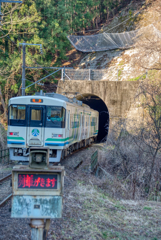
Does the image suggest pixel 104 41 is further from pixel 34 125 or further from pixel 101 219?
pixel 101 219

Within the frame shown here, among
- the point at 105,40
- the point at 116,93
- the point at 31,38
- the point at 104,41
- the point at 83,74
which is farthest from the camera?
the point at 104,41

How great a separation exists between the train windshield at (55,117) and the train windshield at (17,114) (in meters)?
0.90

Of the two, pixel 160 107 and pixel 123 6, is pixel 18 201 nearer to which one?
pixel 160 107

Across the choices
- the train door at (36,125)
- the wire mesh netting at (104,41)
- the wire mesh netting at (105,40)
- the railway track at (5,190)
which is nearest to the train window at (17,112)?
the train door at (36,125)

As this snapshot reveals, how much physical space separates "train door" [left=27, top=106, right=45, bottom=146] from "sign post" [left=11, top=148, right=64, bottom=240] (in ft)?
21.6

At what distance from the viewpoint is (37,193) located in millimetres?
2969

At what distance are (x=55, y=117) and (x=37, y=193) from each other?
22.8 feet

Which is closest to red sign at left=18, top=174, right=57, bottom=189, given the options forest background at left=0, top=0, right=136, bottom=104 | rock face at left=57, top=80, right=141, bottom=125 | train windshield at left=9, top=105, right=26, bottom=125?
train windshield at left=9, top=105, right=26, bottom=125

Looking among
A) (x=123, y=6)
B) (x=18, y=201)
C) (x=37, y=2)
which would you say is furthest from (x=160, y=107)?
(x=123, y=6)

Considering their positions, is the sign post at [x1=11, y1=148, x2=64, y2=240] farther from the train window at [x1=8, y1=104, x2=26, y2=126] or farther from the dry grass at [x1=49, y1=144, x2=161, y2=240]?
the train window at [x1=8, y1=104, x2=26, y2=126]

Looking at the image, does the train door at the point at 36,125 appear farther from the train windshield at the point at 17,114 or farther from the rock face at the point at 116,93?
the rock face at the point at 116,93

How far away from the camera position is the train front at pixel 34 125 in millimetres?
9555

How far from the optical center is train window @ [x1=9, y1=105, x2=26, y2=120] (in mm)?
9716

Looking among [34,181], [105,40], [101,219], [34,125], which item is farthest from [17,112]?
[105,40]
